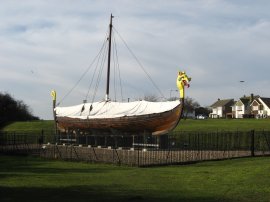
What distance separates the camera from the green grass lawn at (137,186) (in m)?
11.3

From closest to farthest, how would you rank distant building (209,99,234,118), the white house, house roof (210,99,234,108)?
the white house < distant building (209,99,234,118) < house roof (210,99,234,108)

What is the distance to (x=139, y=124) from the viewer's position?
35969 millimetres

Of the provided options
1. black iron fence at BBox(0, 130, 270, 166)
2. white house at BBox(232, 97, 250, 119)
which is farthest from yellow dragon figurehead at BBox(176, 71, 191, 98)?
white house at BBox(232, 97, 250, 119)

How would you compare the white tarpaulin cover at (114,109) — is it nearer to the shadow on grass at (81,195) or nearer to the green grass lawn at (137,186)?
the green grass lawn at (137,186)

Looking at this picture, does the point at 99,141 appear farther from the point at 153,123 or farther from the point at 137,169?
the point at 137,169

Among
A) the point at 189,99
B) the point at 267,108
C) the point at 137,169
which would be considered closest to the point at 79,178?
the point at 137,169

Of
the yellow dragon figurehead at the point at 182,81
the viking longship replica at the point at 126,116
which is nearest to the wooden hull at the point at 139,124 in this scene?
the viking longship replica at the point at 126,116

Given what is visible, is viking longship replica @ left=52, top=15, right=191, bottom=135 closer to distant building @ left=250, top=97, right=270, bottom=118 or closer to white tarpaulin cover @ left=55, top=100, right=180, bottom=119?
white tarpaulin cover @ left=55, top=100, right=180, bottom=119

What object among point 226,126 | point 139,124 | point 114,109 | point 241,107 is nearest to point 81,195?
point 139,124

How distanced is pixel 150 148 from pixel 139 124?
20.4 feet

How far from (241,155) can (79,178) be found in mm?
12645

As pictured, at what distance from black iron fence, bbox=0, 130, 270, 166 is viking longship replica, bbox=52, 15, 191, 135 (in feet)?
5.59

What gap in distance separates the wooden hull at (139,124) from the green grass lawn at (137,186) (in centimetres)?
1643

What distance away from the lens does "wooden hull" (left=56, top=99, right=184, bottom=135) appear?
3472cm
